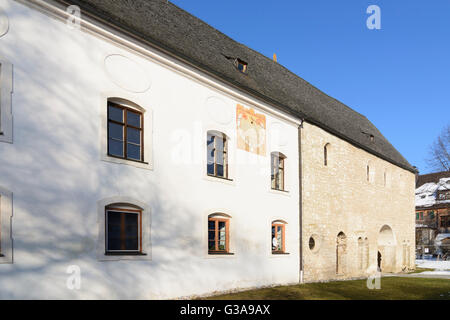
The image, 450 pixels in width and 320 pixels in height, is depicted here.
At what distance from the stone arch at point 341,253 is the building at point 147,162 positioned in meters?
0.81

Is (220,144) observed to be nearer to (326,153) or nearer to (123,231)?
(123,231)

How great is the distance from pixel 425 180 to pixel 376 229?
36.6 meters

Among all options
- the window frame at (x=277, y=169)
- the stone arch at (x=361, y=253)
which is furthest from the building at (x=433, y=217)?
the window frame at (x=277, y=169)

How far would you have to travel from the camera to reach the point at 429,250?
145 feet

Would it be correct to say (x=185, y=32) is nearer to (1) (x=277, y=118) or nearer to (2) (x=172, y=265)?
(1) (x=277, y=118)

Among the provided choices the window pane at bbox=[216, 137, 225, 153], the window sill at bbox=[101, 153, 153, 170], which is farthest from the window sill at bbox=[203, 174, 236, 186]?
the window sill at bbox=[101, 153, 153, 170]

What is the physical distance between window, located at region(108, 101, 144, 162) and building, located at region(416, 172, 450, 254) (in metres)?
42.3

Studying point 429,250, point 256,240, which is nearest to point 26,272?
point 256,240

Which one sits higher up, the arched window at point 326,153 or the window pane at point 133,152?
the arched window at point 326,153

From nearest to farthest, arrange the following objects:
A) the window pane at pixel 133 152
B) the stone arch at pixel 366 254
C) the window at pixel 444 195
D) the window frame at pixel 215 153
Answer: the window pane at pixel 133 152, the window frame at pixel 215 153, the stone arch at pixel 366 254, the window at pixel 444 195

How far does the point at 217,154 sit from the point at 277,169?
141 inches

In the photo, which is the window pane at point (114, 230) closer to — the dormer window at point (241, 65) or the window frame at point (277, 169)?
the window frame at point (277, 169)

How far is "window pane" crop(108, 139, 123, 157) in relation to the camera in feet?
31.2

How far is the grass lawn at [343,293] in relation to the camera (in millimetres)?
11984
